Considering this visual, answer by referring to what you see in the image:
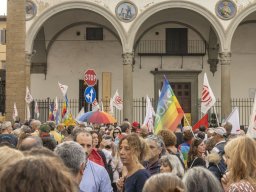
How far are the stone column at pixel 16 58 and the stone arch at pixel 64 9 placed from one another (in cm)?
466

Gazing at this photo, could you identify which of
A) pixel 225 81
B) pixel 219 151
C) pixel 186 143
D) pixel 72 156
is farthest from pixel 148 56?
pixel 72 156

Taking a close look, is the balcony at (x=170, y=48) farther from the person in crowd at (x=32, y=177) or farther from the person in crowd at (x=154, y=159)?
the person in crowd at (x=32, y=177)

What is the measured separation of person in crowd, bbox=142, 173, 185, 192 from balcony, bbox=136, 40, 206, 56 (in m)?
27.5

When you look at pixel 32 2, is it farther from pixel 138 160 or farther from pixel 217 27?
pixel 138 160

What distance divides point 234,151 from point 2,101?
27.1 metres

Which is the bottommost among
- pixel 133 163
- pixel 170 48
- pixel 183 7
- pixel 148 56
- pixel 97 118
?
pixel 133 163

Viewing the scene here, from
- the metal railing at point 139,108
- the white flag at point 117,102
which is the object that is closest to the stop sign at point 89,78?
the white flag at point 117,102

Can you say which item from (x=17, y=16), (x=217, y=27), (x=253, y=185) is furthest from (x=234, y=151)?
(x=217, y=27)

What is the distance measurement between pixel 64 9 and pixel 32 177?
24.4 m

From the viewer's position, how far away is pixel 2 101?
99.8 ft

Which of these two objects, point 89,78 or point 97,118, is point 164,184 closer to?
point 97,118

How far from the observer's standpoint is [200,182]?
3826 millimetres

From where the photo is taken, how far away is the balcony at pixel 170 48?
100 ft

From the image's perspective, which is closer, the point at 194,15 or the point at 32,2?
the point at 32,2
